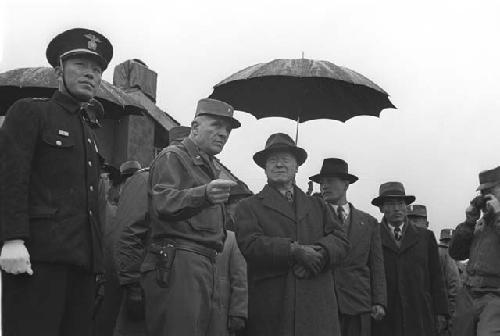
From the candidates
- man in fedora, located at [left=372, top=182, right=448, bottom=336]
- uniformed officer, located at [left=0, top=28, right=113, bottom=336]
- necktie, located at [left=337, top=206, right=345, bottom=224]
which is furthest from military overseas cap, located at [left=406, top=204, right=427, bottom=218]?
uniformed officer, located at [left=0, top=28, right=113, bottom=336]

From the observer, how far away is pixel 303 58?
6.94 meters

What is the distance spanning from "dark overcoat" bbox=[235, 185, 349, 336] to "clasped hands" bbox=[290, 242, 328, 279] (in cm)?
4

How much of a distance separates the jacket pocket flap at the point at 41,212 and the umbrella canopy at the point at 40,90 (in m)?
3.07

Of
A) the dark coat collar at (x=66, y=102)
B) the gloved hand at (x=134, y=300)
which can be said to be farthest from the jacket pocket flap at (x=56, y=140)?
the gloved hand at (x=134, y=300)

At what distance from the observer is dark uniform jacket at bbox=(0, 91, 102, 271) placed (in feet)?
11.3

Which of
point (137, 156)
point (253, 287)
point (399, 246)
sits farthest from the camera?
point (137, 156)

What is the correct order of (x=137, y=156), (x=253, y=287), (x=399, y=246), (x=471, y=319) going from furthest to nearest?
1. (x=137, y=156)
2. (x=399, y=246)
3. (x=471, y=319)
4. (x=253, y=287)

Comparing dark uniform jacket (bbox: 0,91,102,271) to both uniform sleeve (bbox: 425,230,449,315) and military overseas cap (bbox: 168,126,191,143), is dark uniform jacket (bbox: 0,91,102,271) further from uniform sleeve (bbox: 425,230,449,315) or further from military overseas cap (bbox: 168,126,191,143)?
uniform sleeve (bbox: 425,230,449,315)

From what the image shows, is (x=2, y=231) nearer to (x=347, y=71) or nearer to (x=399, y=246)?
(x=347, y=71)

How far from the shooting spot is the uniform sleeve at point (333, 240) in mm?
5578

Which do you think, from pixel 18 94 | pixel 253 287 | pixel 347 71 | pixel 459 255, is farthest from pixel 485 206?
pixel 18 94

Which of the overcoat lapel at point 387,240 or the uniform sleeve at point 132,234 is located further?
the overcoat lapel at point 387,240

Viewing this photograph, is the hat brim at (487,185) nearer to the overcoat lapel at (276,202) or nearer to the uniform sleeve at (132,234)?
the overcoat lapel at (276,202)

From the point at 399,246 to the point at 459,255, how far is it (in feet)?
3.49
